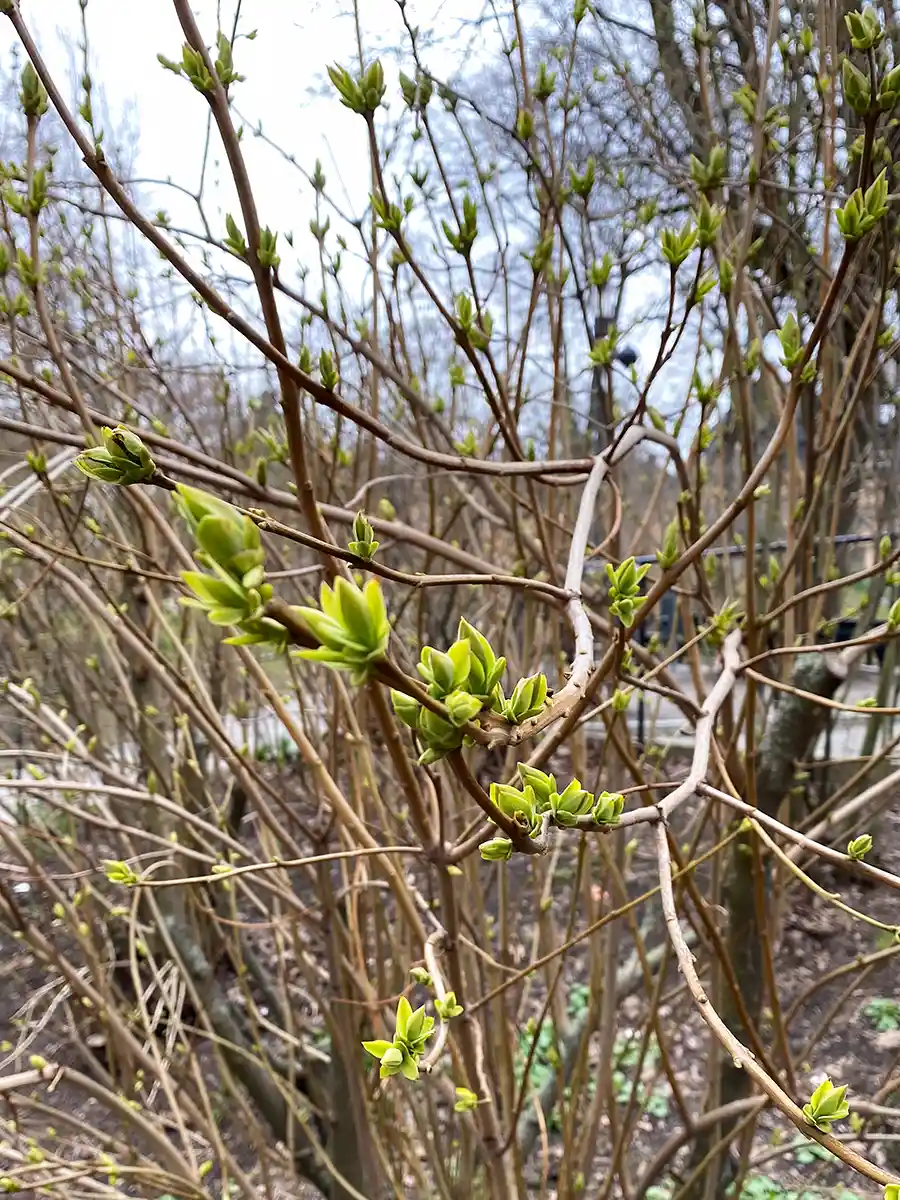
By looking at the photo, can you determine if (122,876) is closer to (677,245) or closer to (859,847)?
(859,847)

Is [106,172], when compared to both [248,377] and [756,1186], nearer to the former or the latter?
[248,377]

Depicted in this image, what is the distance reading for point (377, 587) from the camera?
1.09 ft

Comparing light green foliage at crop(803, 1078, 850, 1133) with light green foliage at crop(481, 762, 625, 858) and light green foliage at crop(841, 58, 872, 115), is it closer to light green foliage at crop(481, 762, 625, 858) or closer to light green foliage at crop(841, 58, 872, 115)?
light green foliage at crop(481, 762, 625, 858)

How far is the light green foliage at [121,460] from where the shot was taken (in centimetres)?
50

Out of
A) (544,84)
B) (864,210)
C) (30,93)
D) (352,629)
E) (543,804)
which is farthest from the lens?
(544,84)

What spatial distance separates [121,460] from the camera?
0.51 meters

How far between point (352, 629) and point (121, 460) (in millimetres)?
266

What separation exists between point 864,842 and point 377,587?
539 millimetres

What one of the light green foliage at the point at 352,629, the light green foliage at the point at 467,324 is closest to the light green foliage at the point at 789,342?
the light green foliage at the point at 467,324

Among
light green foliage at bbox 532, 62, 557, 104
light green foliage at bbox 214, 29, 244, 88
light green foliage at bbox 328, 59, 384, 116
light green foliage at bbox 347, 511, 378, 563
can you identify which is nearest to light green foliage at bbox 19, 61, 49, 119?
light green foliage at bbox 214, 29, 244, 88

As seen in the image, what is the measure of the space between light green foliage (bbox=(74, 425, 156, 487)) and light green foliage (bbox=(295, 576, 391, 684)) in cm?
24

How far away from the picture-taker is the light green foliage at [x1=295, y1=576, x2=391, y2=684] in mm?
328

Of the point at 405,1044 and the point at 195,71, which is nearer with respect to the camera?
the point at 405,1044

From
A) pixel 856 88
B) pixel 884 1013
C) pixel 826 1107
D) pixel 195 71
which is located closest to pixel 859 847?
pixel 826 1107
